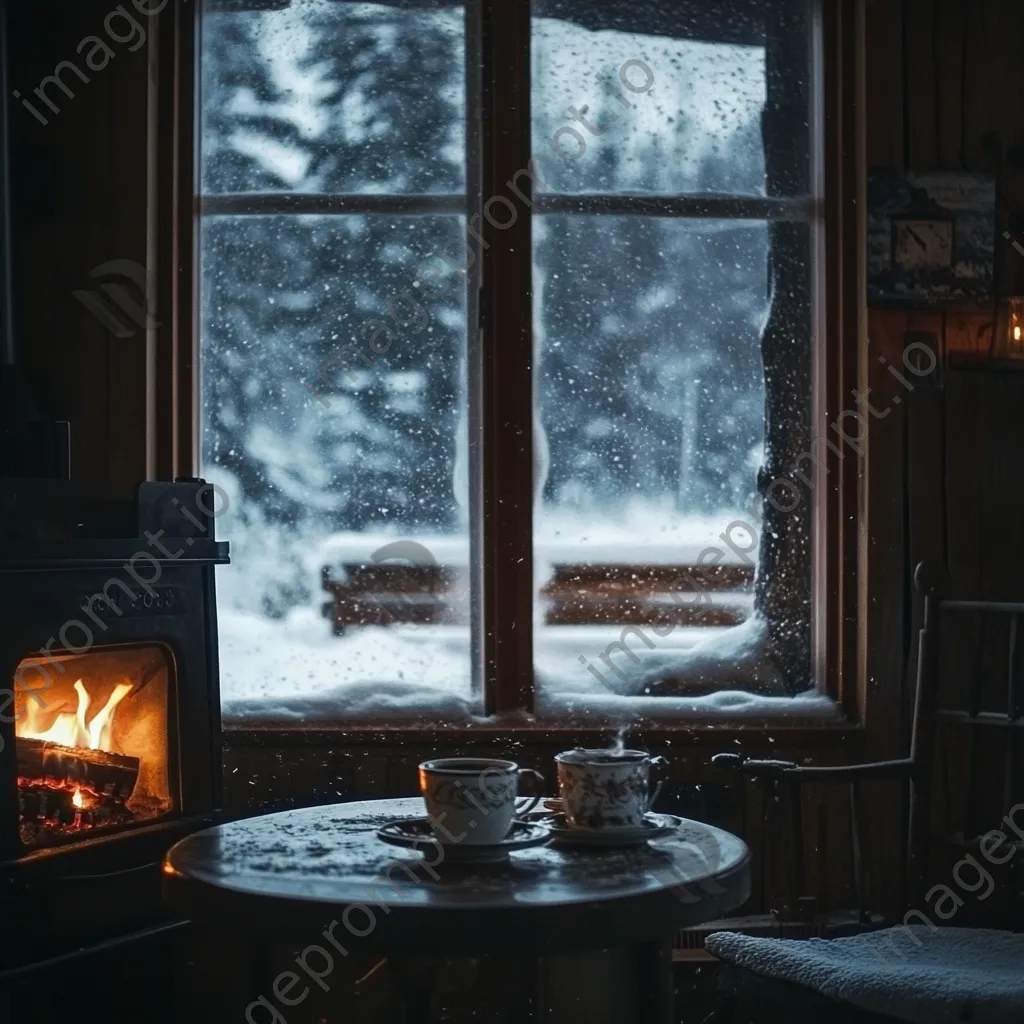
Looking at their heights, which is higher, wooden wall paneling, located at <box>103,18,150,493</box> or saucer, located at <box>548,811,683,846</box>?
wooden wall paneling, located at <box>103,18,150,493</box>

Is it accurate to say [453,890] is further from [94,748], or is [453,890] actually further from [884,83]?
[884,83]

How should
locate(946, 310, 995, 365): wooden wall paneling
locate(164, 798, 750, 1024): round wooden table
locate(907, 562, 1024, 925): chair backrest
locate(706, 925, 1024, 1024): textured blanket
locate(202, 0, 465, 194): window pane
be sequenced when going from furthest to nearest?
locate(202, 0, 465, 194): window pane < locate(946, 310, 995, 365): wooden wall paneling < locate(907, 562, 1024, 925): chair backrest < locate(706, 925, 1024, 1024): textured blanket < locate(164, 798, 750, 1024): round wooden table

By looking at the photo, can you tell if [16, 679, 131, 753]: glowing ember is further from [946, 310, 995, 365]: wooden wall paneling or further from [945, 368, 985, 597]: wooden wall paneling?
[946, 310, 995, 365]: wooden wall paneling

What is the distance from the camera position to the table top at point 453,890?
1245 millimetres

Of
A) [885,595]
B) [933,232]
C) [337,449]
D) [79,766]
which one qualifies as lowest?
[79,766]

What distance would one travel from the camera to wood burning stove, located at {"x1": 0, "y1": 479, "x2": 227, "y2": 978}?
6.36 ft

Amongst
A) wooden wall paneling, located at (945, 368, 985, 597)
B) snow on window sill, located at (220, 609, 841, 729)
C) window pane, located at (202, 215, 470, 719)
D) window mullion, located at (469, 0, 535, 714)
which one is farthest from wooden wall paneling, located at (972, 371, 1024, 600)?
window pane, located at (202, 215, 470, 719)

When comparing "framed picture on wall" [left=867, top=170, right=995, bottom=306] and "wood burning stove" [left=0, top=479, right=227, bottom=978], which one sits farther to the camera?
"framed picture on wall" [left=867, top=170, right=995, bottom=306]

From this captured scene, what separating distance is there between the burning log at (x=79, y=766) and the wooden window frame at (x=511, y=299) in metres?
0.67

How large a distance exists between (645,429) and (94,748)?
132 centimetres

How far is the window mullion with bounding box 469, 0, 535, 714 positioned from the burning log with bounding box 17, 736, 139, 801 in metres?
0.83

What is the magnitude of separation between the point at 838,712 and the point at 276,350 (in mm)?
1435

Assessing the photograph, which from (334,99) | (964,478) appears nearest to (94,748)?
(334,99)

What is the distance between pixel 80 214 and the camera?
8.78 ft
